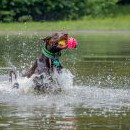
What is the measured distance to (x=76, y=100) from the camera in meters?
13.0

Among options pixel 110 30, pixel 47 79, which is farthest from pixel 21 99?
pixel 110 30

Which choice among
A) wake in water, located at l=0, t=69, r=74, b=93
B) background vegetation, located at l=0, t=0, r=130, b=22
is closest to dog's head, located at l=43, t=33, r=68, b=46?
wake in water, located at l=0, t=69, r=74, b=93

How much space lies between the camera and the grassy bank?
3873 cm

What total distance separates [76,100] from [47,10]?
30268mm

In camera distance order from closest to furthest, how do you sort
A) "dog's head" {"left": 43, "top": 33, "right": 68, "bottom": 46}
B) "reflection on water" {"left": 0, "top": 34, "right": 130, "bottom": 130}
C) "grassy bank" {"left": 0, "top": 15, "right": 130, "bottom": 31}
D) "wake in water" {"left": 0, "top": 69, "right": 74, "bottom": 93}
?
"reflection on water" {"left": 0, "top": 34, "right": 130, "bottom": 130} < "dog's head" {"left": 43, "top": 33, "right": 68, "bottom": 46} < "wake in water" {"left": 0, "top": 69, "right": 74, "bottom": 93} < "grassy bank" {"left": 0, "top": 15, "right": 130, "bottom": 31}

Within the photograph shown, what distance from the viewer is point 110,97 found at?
13344 millimetres

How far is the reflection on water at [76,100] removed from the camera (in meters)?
10.6

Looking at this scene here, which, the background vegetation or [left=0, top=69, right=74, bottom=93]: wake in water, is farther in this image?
→ the background vegetation

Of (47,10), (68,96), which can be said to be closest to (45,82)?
(68,96)

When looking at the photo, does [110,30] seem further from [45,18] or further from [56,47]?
[56,47]

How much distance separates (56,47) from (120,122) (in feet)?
11.6

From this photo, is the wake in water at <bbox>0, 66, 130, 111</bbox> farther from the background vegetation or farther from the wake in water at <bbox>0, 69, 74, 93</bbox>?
the background vegetation

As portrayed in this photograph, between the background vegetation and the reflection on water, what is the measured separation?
1967cm

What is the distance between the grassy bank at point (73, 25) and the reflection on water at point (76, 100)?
16.5 meters
